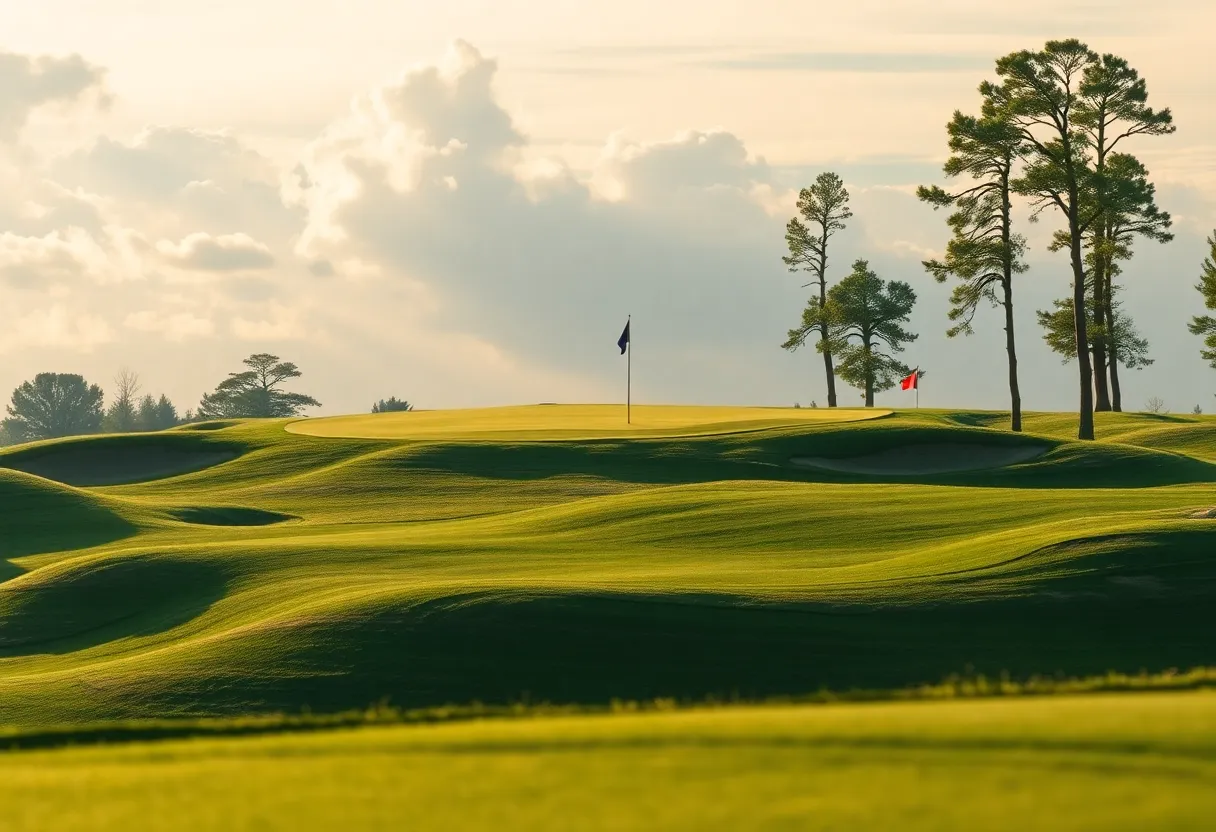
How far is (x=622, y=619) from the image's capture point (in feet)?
79.0

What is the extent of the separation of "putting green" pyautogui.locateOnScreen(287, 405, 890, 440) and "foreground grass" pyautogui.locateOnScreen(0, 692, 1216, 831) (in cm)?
5009

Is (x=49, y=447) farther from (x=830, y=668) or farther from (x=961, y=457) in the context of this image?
(x=830, y=668)

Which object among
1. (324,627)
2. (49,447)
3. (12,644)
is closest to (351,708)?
(324,627)

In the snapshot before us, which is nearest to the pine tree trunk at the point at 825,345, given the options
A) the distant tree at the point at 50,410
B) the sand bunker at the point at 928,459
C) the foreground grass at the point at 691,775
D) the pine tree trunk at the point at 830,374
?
the pine tree trunk at the point at 830,374

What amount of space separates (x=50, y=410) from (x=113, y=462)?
406 ft

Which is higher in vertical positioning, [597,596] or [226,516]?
[226,516]

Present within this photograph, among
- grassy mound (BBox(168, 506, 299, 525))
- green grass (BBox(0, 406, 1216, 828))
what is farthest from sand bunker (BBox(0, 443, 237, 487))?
grassy mound (BBox(168, 506, 299, 525))

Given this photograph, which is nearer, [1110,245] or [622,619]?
[622,619]

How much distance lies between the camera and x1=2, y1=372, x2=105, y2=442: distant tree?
178500 mm

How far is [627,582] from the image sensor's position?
89.3 ft

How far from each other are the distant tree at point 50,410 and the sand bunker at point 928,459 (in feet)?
467

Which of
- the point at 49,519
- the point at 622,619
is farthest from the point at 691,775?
the point at 49,519

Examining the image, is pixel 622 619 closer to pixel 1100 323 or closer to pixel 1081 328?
pixel 1081 328

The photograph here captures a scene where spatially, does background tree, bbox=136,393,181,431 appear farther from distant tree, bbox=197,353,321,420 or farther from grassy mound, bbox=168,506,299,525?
grassy mound, bbox=168,506,299,525
